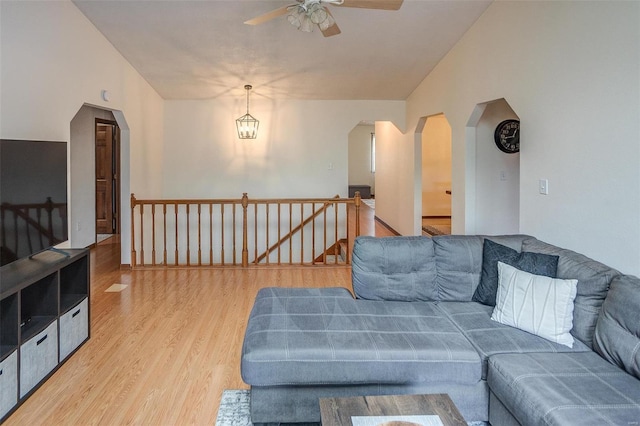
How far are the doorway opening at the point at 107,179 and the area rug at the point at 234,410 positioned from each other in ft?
19.5

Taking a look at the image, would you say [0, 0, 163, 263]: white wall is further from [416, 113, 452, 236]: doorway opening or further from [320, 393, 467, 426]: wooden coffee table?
[416, 113, 452, 236]: doorway opening

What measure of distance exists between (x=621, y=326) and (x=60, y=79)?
4.61 metres

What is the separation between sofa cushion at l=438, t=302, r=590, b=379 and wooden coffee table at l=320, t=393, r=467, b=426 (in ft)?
2.05

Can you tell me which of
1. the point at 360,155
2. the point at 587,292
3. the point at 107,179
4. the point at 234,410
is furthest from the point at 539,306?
the point at 360,155

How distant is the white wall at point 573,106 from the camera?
8.03 feet

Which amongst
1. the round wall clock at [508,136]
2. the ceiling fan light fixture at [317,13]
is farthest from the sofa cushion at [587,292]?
the round wall clock at [508,136]

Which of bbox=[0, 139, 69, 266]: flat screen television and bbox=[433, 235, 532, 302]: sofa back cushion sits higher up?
bbox=[0, 139, 69, 266]: flat screen television

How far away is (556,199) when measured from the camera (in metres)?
3.12

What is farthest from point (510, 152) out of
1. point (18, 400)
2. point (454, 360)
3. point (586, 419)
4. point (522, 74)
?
point (18, 400)

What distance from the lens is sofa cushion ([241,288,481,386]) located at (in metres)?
1.95

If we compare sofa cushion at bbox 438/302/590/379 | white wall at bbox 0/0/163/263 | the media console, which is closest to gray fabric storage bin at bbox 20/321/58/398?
the media console

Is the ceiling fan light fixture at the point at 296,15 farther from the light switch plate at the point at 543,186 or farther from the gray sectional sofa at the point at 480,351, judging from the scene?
the light switch plate at the point at 543,186

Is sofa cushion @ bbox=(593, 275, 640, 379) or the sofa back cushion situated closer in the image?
sofa cushion @ bbox=(593, 275, 640, 379)

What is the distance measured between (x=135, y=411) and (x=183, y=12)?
3663 mm
